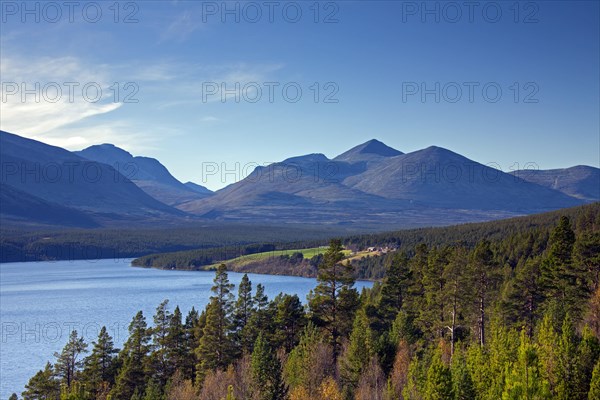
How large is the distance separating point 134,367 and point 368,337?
2326 centimetres

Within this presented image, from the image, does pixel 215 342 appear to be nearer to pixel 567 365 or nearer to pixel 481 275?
pixel 481 275

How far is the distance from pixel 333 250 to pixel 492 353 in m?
18.3

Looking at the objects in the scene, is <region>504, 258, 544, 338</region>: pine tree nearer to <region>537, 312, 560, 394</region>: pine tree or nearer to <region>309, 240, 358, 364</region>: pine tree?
<region>537, 312, 560, 394</region>: pine tree

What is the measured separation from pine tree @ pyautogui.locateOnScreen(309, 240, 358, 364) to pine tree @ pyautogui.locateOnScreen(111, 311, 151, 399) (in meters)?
18.1

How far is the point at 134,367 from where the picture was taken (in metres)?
61.8

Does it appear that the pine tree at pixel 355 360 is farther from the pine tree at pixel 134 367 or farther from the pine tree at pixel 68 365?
the pine tree at pixel 68 365

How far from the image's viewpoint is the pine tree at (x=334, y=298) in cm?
5825

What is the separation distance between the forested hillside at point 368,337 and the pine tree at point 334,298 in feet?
0.37

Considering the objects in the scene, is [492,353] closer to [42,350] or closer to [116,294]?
[42,350]

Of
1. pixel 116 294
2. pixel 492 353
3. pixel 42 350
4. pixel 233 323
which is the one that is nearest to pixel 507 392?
pixel 492 353

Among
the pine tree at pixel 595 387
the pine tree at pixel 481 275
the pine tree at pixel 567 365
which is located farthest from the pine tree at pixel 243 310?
the pine tree at pixel 595 387

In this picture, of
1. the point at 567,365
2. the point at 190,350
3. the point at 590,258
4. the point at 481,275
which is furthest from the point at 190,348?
the point at 590,258

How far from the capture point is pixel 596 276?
59.1m

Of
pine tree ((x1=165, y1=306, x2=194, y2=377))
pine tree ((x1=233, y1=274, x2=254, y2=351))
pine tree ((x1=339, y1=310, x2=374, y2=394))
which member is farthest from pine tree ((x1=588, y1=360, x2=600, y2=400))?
pine tree ((x1=165, y1=306, x2=194, y2=377))
